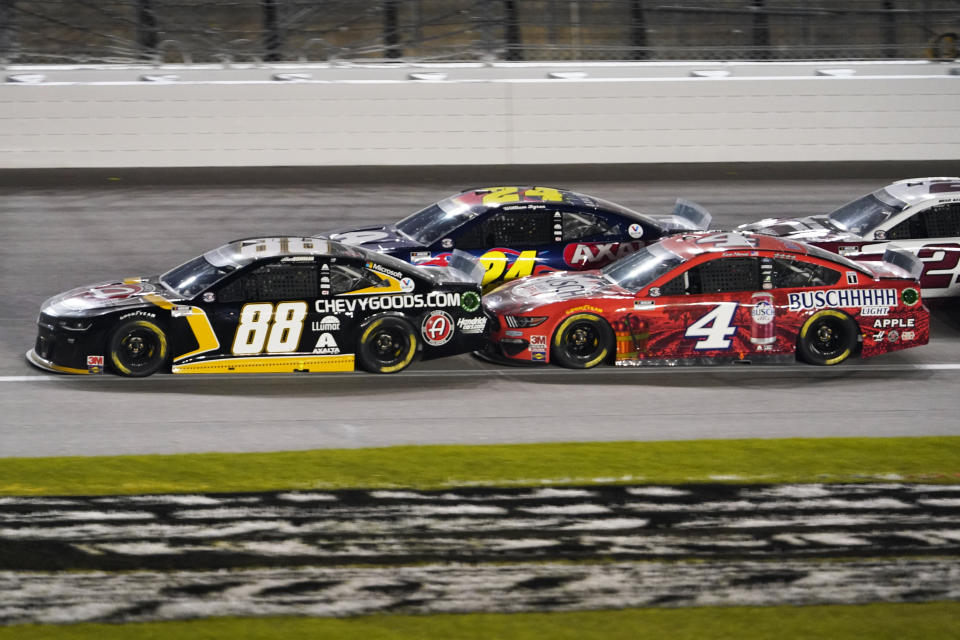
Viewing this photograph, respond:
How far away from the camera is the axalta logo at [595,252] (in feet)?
46.0

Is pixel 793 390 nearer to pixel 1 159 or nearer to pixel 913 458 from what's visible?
pixel 913 458

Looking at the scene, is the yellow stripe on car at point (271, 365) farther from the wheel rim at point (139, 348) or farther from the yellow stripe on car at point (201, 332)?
the wheel rim at point (139, 348)

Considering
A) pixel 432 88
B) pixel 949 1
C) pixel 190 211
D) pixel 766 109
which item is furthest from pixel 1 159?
pixel 949 1

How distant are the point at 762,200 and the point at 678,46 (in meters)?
5.18

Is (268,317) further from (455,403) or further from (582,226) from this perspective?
(582,226)

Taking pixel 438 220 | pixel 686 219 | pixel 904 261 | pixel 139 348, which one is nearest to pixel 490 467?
pixel 139 348

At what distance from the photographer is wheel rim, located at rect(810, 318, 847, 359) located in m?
12.4

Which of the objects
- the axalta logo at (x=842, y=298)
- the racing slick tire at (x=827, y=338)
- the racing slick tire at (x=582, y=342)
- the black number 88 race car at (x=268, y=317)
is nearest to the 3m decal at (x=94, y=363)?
the black number 88 race car at (x=268, y=317)

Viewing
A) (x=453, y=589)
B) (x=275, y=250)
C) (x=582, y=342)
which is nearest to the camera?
(x=453, y=589)

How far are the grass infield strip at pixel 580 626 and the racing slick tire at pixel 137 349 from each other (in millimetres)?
4573

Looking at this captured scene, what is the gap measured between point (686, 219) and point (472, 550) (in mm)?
7954

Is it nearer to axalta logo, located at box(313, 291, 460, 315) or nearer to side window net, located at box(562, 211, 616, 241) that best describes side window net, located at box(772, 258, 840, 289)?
side window net, located at box(562, 211, 616, 241)

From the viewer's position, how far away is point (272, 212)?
18.7 meters

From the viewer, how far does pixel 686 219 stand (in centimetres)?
1520
